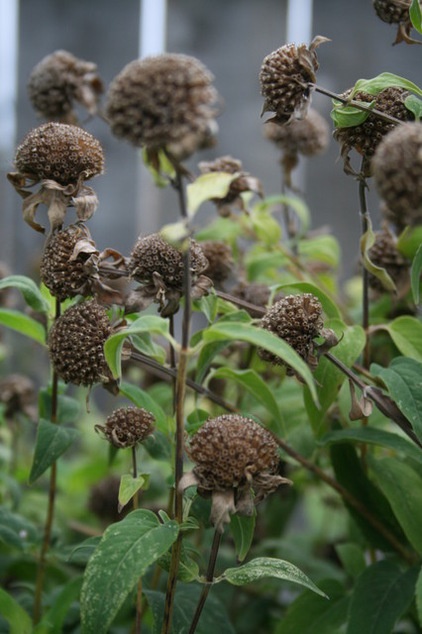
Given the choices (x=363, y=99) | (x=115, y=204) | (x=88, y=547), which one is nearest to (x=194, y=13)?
(x=115, y=204)

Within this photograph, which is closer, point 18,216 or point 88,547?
point 88,547

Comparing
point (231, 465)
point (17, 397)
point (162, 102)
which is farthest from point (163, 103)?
point (17, 397)

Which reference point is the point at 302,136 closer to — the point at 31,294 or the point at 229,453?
the point at 31,294

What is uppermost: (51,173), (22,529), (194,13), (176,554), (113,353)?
(194,13)

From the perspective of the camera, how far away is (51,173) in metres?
0.57

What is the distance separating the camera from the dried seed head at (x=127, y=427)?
1.94 ft

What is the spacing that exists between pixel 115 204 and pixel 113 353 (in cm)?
214

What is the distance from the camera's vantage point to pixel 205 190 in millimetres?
450

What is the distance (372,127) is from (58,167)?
233 mm

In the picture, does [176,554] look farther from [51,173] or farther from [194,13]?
[194,13]

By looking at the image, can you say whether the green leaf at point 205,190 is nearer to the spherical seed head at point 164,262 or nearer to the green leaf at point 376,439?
the spherical seed head at point 164,262

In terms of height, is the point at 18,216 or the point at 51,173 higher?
the point at 51,173

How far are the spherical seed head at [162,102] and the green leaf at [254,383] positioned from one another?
9.0 inches

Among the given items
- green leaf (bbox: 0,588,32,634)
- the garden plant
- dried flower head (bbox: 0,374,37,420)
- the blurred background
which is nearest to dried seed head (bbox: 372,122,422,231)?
the garden plant
